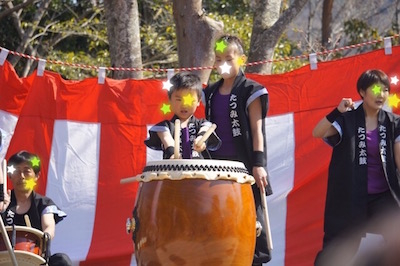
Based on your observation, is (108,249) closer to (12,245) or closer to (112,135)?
(112,135)

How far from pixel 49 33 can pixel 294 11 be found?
6.44m

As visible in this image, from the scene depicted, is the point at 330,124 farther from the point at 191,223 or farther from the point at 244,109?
the point at 191,223

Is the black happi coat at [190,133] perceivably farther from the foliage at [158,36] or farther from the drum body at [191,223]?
the foliage at [158,36]

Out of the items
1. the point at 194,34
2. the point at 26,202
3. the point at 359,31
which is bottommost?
the point at 26,202

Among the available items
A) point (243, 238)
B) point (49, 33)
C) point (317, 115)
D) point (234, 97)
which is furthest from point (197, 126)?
point (49, 33)

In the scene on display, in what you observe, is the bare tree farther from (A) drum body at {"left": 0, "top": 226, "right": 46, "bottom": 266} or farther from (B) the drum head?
(B) the drum head

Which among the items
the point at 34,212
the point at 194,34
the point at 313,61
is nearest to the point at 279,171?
the point at 313,61

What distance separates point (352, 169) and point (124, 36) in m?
2.89

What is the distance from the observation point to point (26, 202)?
4.71 m

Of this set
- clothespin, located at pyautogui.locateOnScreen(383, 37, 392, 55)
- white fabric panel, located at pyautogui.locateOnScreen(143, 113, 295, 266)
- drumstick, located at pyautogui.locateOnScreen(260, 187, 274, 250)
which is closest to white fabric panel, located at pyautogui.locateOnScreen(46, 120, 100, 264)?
white fabric panel, located at pyautogui.locateOnScreen(143, 113, 295, 266)

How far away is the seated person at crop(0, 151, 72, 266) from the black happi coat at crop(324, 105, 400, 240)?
160cm

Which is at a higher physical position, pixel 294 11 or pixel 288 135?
pixel 294 11

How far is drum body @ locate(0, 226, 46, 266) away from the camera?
3980 mm

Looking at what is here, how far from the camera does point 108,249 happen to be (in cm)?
558
